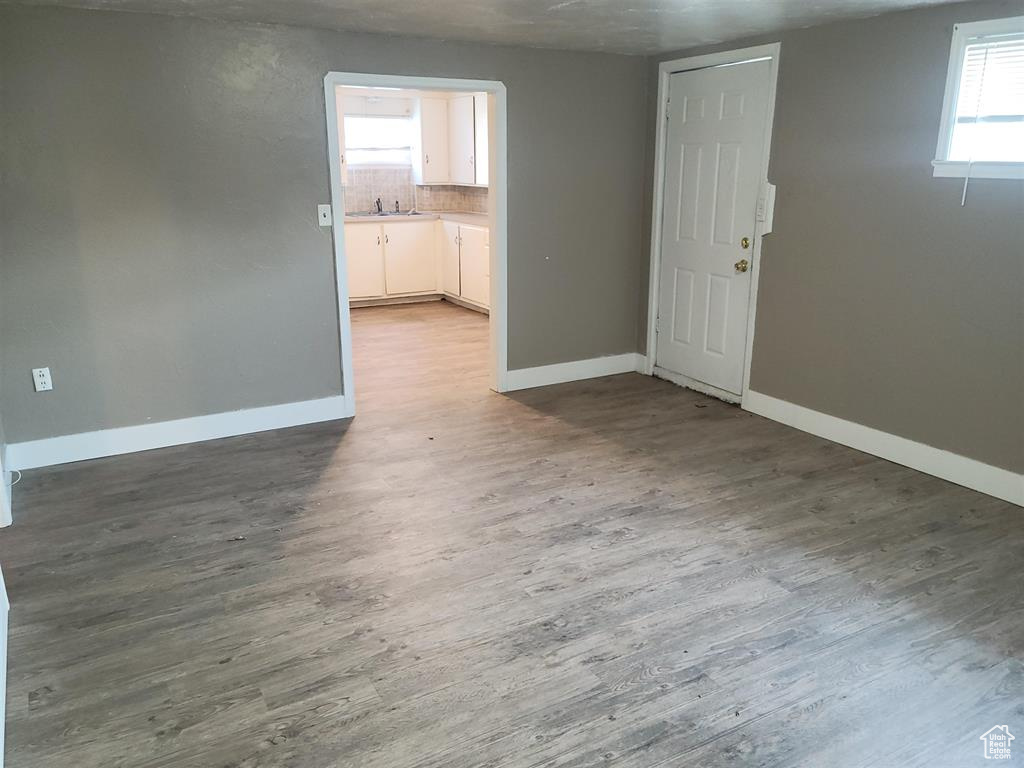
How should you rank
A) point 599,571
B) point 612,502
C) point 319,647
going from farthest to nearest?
1. point 612,502
2. point 599,571
3. point 319,647

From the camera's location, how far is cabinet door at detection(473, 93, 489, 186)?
7.18 meters

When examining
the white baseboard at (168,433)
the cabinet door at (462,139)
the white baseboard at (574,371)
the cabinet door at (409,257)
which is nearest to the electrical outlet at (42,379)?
the white baseboard at (168,433)

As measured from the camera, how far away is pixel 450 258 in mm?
7840

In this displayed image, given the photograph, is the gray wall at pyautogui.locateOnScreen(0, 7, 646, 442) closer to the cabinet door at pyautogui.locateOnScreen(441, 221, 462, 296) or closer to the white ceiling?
the white ceiling

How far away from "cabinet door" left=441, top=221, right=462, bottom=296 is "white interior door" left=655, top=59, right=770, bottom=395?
2973mm

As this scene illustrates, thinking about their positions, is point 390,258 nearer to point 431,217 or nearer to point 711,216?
point 431,217

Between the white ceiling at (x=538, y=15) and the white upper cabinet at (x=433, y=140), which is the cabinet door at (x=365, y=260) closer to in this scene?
the white upper cabinet at (x=433, y=140)

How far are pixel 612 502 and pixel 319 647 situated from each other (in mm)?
1528

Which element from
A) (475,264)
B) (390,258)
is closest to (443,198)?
(390,258)

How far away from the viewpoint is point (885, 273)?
377cm

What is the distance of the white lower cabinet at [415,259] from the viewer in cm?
746

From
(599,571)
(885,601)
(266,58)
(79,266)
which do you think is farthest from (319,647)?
(266,58)

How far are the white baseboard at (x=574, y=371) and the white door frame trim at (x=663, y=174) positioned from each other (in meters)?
0.14

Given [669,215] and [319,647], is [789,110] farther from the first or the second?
[319,647]
